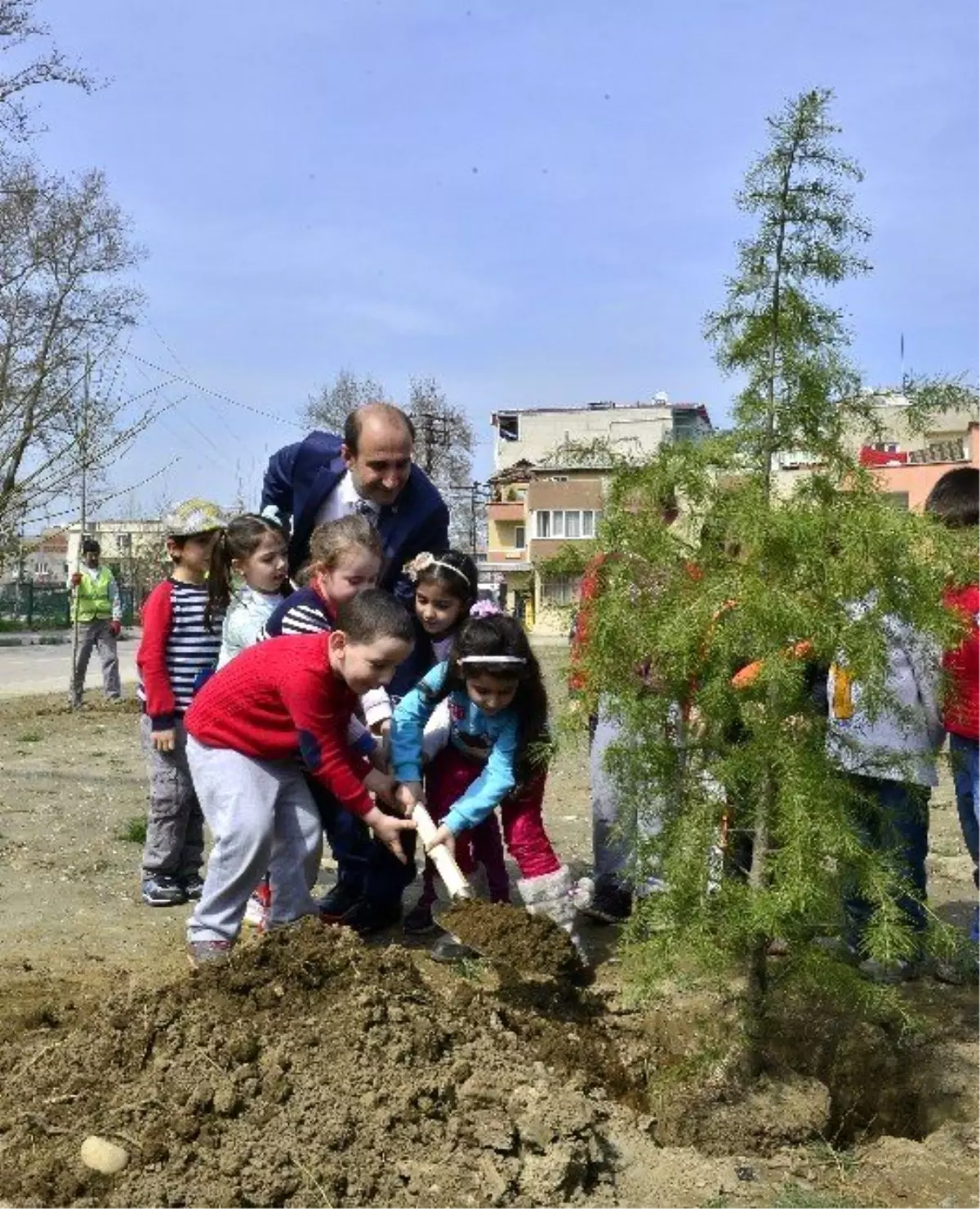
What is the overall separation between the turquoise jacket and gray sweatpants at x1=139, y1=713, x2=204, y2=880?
1.37m

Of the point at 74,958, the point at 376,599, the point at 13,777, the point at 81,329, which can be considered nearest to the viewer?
the point at 376,599

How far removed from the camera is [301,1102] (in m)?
3.36

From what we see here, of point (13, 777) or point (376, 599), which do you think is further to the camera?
point (13, 777)

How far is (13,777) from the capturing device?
995cm

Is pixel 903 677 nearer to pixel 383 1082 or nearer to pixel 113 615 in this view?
pixel 383 1082

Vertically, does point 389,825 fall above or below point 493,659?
below

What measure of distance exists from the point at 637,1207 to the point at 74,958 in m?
2.85

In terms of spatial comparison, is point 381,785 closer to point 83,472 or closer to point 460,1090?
point 460,1090

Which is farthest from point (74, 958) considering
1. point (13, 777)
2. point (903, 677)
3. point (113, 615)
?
point (113, 615)

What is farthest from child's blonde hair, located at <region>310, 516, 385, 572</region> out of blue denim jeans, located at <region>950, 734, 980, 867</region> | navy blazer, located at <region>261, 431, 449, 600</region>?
blue denim jeans, located at <region>950, 734, 980, 867</region>

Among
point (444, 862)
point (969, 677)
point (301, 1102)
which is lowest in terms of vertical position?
point (301, 1102)

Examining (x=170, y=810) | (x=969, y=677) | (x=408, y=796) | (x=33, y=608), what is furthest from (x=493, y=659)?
(x=33, y=608)

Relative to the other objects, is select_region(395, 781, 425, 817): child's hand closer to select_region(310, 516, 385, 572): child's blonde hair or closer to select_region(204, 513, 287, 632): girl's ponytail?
select_region(310, 516, 385, 572): child's blonde hair

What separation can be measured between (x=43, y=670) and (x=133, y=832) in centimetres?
1831
